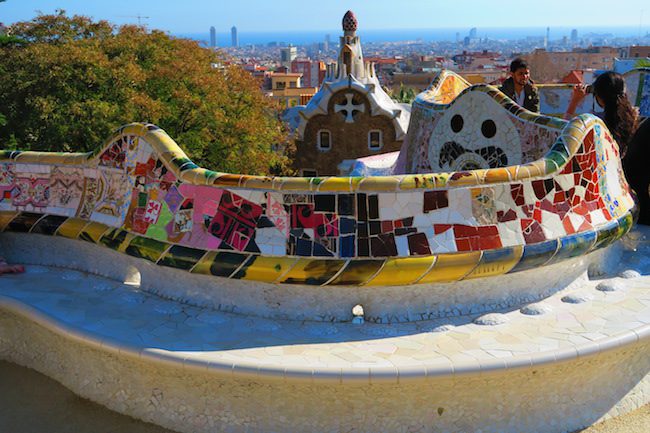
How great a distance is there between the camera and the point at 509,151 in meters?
8.45

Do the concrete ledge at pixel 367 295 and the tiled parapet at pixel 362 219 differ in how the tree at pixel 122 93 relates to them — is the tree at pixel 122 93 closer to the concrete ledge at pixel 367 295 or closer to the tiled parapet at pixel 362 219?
the tiled parapet at pixel 362 219

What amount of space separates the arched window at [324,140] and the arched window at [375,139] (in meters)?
1.52

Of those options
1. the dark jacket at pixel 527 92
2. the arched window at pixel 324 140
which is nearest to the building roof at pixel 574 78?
the arched window at pixel 324 140

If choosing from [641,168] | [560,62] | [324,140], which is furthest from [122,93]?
[560,62]

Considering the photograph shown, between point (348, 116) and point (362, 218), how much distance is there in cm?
2123

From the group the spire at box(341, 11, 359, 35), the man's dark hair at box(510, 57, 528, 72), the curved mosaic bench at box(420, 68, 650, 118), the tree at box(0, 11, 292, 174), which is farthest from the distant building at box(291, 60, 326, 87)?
the man's dark hair at box(510, 57, 528, 72)

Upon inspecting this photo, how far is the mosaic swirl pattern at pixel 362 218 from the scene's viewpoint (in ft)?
20.1

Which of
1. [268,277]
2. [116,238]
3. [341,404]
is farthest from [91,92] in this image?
[341,404]

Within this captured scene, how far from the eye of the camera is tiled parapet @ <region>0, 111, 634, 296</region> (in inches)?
241

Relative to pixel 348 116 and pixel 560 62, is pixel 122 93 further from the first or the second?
pixel 560 62

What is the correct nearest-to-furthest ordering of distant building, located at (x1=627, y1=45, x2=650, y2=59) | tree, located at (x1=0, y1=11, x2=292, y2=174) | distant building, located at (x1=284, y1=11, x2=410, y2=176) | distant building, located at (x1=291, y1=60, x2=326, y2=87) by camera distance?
tree, located at (x1=0, y1=11, x2=292, y2=174) → distant building, located at (x1=284, y1=11, x2=410, y2=176) → distant building, located at (x1=627, y1=45, x2=650, y2=59) → distant building, located at (x1=291, y1=60, x2=326, y2=87)

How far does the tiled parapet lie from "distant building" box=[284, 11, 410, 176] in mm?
19879

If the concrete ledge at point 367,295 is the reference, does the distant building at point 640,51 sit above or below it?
above

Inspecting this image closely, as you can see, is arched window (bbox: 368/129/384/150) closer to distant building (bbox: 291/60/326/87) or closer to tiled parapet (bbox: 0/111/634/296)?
tiled parapet (bbox: 0/111/634/296)
